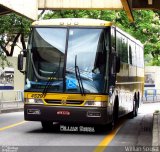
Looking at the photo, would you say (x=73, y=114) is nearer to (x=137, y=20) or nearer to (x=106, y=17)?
(x=106, y=17)

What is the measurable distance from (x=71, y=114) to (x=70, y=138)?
1.05m

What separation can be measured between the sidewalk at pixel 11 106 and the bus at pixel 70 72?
12.4m

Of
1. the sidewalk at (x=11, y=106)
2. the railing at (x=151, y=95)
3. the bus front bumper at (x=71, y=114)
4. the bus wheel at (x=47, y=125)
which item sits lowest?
the railing at (x=151, y=95)

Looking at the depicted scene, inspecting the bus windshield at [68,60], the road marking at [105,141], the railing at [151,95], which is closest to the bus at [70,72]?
the bus windshield at [68,60]

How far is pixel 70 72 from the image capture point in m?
16.2

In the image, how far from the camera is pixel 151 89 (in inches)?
1948

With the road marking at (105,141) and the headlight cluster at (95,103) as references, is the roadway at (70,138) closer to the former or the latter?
the road marking at (105,141)

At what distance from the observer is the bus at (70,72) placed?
16094 millimetres

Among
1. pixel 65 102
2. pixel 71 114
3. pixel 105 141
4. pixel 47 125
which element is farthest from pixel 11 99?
pixel 105 141

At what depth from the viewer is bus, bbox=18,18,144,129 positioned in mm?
→ 16094

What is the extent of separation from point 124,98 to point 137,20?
2681 centimetres

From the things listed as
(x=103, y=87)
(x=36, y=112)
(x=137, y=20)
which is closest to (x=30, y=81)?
(x=36, y=112)

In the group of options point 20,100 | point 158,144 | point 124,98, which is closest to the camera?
point 158,144

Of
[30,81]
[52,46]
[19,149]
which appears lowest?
[19,149]
